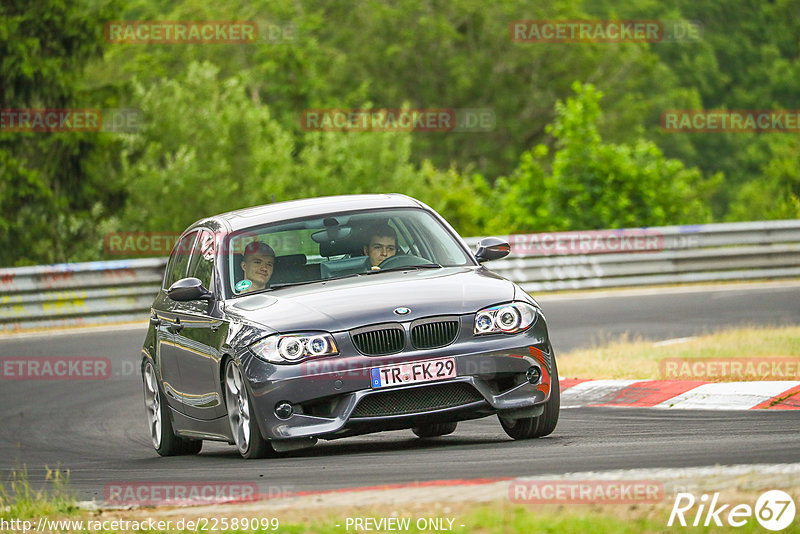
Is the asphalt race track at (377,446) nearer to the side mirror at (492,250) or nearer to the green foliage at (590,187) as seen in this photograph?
the side mirror at (492,250)

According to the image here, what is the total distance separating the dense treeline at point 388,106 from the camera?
3142 centimetres

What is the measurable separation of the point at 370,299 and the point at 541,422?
1271mm

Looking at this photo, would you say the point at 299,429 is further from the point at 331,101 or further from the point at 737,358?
the point at 331,101

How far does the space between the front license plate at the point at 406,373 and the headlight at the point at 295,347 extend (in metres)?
0.27

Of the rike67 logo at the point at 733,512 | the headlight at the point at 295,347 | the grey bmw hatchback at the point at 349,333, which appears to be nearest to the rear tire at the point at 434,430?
the grey bmw hatchback at the point at 349,333

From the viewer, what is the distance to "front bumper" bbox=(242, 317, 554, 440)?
795 cm

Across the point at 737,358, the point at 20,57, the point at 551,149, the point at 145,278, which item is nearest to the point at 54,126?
the point at 20,57

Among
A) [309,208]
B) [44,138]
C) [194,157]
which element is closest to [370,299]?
[309,208]

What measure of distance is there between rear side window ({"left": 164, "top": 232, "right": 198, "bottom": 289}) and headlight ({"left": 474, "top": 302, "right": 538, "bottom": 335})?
2.89 meters

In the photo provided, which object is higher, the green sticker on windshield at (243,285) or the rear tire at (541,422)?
the green sticker on windshield at (243,285)

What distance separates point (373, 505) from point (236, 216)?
14.6 ft

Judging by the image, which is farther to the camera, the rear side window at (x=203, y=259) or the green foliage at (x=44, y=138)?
the green foliage at (x=44, y=138)

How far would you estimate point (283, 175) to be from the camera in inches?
1695

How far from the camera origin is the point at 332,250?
929cm
